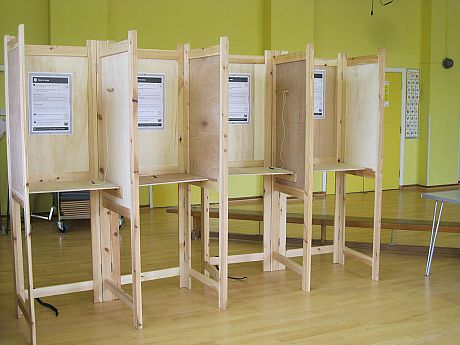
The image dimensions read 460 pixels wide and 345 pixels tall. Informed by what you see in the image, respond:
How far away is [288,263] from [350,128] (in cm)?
128

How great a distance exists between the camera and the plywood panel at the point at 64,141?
3902 mm

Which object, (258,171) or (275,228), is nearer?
(258,171)

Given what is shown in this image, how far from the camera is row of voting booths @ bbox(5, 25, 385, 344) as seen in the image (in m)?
3.65

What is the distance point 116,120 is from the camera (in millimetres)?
3771

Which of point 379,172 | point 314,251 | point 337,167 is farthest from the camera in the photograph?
point 314,251

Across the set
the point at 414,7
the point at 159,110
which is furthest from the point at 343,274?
the point at 414,7

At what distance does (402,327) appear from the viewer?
12.1ft

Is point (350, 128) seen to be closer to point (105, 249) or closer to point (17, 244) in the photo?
point (105, 249)

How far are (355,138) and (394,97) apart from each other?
505 centimetres

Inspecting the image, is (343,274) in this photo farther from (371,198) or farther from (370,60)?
(371,198)

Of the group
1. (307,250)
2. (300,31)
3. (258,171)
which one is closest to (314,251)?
(307,250)

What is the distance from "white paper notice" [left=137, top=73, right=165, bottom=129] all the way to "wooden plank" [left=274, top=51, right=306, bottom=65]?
3.25ft

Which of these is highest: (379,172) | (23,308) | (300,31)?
(300,31)

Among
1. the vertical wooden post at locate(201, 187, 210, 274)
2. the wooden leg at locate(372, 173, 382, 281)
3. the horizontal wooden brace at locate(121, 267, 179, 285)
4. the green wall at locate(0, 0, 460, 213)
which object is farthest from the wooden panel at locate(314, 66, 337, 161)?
the green wall at locate(0, 0, 460, 213)
